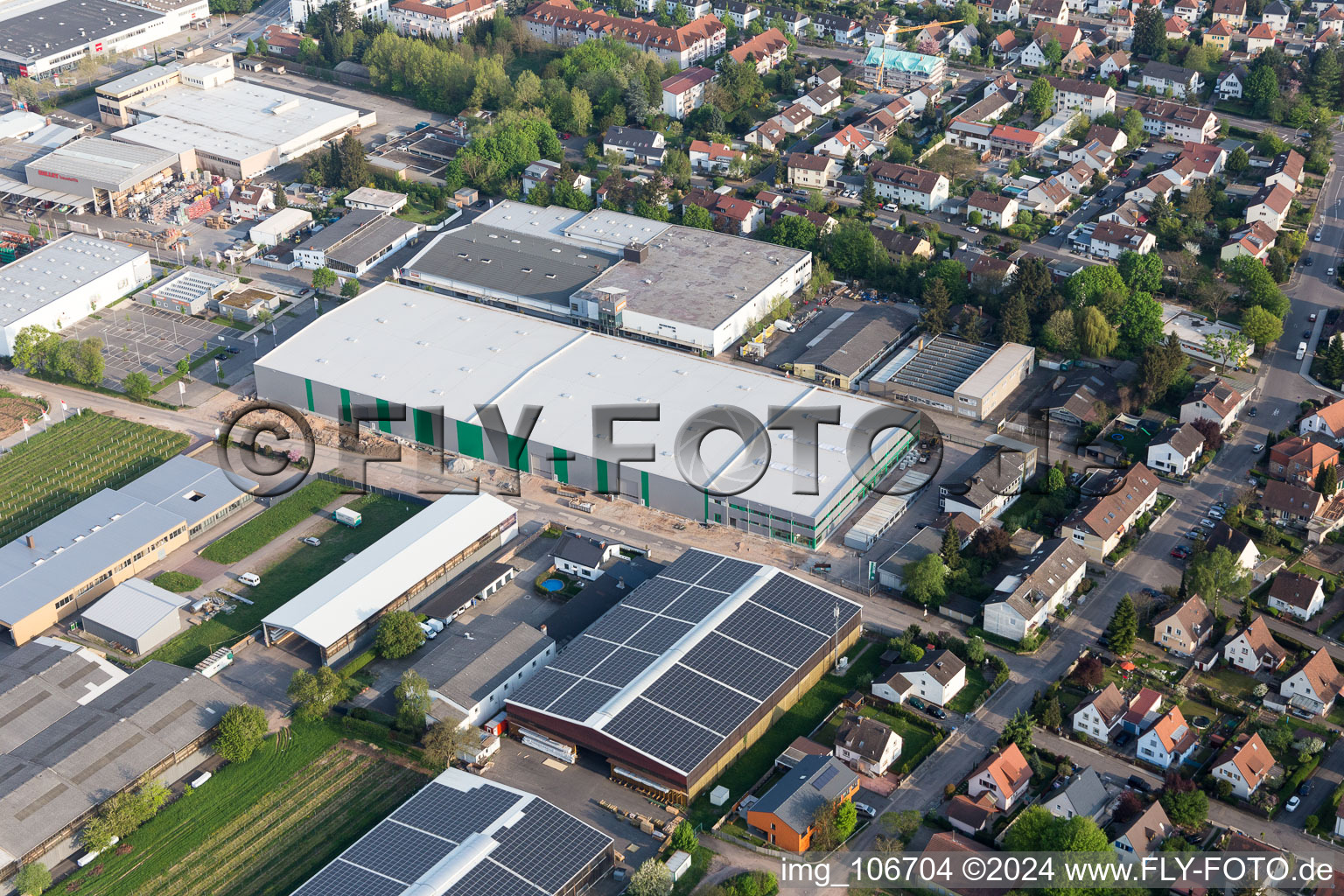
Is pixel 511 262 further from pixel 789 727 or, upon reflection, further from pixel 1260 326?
pixel 1260 326

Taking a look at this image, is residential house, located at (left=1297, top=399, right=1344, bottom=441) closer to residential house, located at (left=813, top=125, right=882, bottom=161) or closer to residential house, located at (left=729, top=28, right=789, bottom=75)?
residential house, located at (left=813, top=125, right=882, bottom=161)

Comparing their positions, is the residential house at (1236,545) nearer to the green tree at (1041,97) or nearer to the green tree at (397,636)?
the green tree at (397,636)

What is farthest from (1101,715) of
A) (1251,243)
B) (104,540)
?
(1251,243)

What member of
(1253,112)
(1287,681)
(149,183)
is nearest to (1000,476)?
(1287,681)

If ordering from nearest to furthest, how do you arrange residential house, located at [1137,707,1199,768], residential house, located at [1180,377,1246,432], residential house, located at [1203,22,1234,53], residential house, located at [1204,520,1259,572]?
residential house, located at [1137,707,1199,768]
residential house, located at [1204,520,1259,572]
residential house, located at [1180,377,1246,432]
residential house, located at [1203,22,1234,53]

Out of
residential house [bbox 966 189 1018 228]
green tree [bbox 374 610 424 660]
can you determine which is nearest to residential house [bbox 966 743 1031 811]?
green tree [bbox 374 610 424 660]

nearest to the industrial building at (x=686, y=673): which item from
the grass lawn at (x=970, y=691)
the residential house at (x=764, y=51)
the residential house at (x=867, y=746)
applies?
the residential house at (x=867, y=746)
